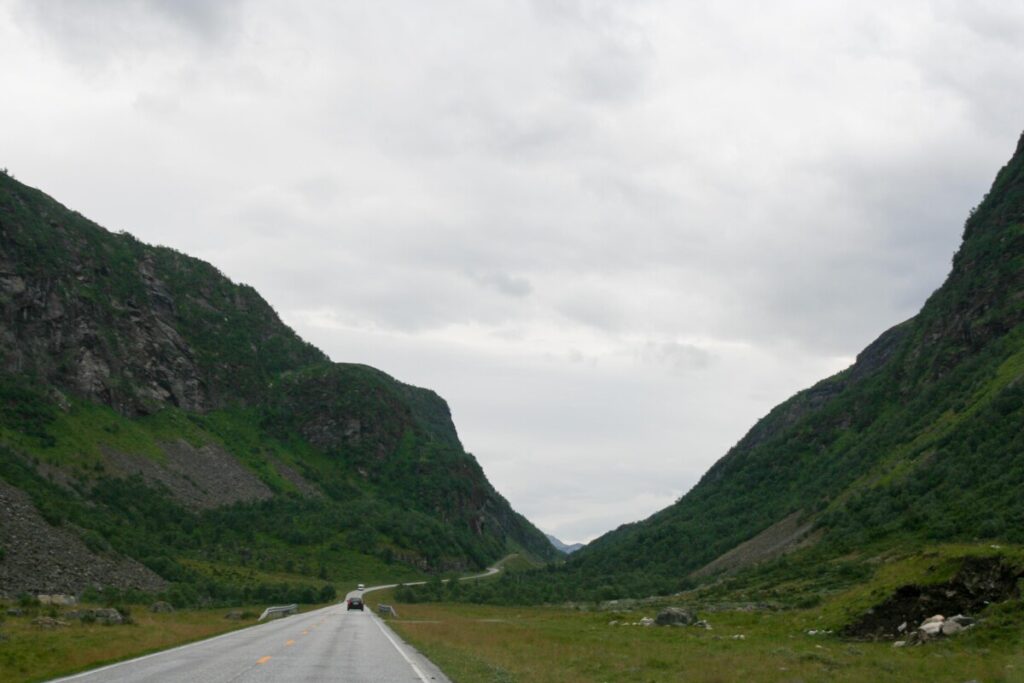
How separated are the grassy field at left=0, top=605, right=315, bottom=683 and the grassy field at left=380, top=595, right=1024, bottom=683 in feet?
32.6

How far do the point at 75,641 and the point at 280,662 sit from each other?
9.85 m

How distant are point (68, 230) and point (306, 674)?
157079 mm

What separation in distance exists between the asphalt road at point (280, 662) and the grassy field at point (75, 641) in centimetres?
122

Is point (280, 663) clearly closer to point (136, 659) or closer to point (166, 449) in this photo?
point (136, 659)

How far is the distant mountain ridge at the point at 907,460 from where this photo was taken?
220 ft

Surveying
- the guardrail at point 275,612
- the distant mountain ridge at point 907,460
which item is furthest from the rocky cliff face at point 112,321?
the distant mountain ridge at point 907,460

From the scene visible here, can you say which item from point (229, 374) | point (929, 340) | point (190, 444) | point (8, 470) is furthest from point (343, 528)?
point (929, 340)

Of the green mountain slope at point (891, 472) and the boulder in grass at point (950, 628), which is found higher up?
the green mountain slope at point (891, 472)

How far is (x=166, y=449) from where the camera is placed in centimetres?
13088

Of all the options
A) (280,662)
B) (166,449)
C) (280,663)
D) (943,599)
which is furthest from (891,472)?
(166,449)

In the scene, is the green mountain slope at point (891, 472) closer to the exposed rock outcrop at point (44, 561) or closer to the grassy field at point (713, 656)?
the grassy field at point (713, 656)

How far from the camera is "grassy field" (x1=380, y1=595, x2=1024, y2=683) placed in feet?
73.2

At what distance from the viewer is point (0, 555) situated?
55969mm

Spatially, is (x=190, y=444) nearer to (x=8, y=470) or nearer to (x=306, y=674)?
(x=8, y=470)
